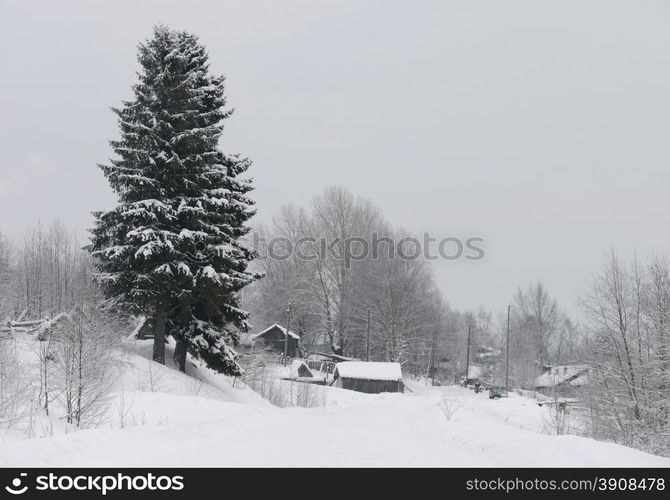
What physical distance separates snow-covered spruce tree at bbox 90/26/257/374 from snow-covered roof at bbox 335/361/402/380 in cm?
2533

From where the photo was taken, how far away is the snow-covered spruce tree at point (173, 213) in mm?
22625

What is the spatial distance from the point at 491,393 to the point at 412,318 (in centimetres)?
1076

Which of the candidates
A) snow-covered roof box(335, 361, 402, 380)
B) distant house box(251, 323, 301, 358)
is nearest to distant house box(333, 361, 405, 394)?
snow-covered roof box(335, 361, 402, 380)

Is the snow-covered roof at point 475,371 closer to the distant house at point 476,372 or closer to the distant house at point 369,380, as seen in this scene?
the distant house at point 476,372

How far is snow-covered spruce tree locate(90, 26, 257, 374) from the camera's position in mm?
22625

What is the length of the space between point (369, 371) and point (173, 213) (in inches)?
1193

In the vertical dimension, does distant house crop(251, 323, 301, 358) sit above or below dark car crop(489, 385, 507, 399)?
above

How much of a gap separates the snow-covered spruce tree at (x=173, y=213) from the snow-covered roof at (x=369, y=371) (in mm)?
25333

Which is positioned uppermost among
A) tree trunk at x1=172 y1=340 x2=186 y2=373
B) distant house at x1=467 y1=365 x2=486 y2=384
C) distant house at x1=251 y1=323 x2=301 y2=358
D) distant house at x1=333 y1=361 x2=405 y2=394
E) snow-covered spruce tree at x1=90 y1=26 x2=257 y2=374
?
snow-covered spruce tree at x1=90 y1=26 x2=257 y2=374

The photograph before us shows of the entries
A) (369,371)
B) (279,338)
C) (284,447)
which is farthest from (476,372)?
(284,447)

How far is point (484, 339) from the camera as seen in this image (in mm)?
132125

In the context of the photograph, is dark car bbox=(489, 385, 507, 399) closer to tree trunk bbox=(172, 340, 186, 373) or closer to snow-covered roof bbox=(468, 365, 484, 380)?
snow-covered roof bbox=(468, 365, 484, 380)

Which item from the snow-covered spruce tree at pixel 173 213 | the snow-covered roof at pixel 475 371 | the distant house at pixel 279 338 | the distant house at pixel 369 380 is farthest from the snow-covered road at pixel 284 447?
the snow-covered roof at pixel 475 371
